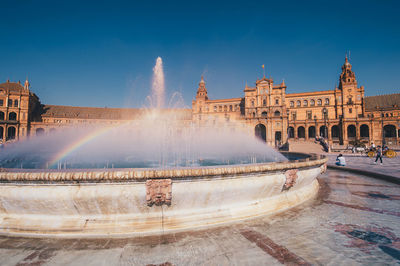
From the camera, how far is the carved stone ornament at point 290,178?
17.1ft

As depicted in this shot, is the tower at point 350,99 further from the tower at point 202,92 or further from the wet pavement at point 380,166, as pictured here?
the wet pavement at point 380,166

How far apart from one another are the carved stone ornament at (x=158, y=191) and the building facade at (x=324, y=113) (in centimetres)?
5074

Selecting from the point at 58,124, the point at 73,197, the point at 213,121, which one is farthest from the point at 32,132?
the point at 73,197

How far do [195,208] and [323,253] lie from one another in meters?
2.50

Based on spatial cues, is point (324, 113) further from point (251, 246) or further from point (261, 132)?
point (251, 246)

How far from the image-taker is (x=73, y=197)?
387 centimetres

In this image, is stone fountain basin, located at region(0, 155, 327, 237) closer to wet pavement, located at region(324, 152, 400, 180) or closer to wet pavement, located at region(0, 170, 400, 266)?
wet pavement, located at region(0, 170, 400, 266)

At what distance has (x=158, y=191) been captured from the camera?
3939 millimetres

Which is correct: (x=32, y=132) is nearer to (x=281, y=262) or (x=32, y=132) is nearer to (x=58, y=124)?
(x=58, y=124)

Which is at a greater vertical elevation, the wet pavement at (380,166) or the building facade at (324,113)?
the building facade at (324,113)

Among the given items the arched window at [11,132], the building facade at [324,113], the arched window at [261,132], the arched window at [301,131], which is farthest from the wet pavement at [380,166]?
the arched window at [11,132]

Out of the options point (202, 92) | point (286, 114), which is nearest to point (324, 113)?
point (286, 114)

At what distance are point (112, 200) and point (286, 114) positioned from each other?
5501 cm

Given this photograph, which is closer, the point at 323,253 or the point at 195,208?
the point at 323,253
